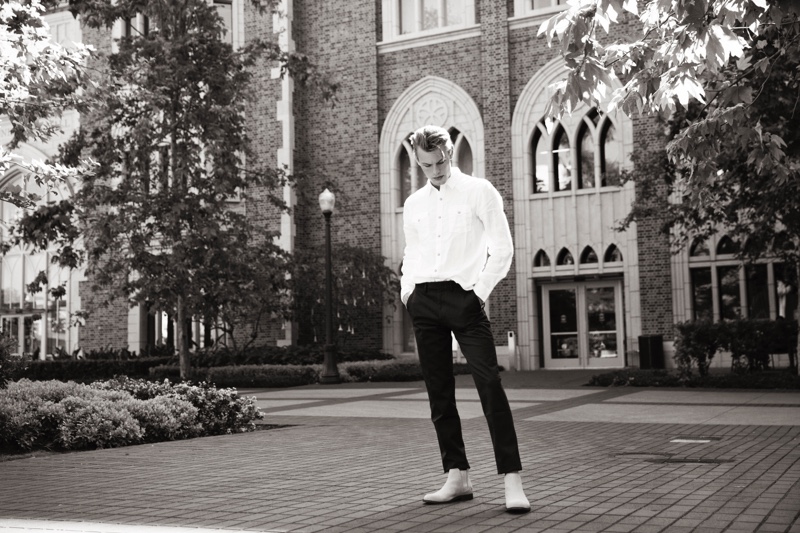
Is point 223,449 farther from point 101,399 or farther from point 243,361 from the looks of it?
point 243,361

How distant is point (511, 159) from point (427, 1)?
17.7ft

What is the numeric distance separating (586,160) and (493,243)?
19614mm

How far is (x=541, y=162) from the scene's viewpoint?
24.2 meters

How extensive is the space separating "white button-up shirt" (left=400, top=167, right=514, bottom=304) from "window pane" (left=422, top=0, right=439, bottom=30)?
2155cm

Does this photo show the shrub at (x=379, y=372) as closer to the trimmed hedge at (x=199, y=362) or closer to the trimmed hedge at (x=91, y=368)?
the trimmed hedge at (x=199, y=362)

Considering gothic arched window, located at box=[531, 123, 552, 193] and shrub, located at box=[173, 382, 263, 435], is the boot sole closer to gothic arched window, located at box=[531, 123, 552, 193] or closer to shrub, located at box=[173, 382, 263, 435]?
shrub, located at box=[173, 382, 263, 435]

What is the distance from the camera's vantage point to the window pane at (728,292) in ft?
72.0

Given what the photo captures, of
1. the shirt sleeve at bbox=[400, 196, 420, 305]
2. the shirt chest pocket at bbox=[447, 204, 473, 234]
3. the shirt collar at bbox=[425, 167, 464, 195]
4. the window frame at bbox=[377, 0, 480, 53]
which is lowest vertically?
the shirt sleeve at bbox=[400, 196, 420, 305]

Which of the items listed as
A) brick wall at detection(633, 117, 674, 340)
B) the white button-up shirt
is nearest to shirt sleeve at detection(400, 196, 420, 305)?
the white button-up shirt

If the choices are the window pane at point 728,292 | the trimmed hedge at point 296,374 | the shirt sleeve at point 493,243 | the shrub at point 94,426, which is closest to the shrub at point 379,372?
the trimmed hedge at point 296,374

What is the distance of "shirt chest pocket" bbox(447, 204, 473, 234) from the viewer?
4.91 m

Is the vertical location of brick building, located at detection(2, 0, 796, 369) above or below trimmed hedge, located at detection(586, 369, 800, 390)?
above

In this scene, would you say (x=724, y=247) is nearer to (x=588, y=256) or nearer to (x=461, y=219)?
(x=588, y=256)

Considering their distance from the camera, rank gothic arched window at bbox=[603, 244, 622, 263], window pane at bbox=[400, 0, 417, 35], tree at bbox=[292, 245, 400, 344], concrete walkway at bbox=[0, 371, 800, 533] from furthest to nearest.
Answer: window pane at bbox=[400, 0, 417, 35] → tree at bbox=[292, 245, 400, 344] → gothic arched window at bbox=[603, 244, 622, 263] → concrete walkway at bbox=[0, 371, 800, 533]
